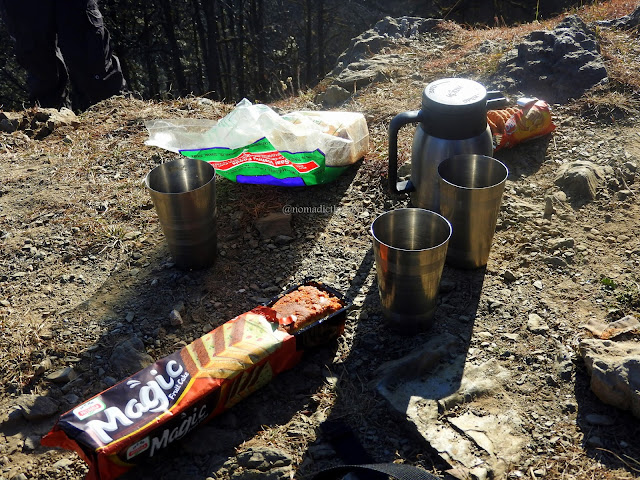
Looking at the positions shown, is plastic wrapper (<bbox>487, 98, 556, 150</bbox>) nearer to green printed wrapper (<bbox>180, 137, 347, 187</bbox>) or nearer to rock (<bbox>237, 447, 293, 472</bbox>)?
green printed wrapper (<bbox>180, 137, 347, 187</bbox>)

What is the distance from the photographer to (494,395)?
7.75 feet

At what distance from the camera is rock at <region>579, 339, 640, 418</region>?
2.20 m

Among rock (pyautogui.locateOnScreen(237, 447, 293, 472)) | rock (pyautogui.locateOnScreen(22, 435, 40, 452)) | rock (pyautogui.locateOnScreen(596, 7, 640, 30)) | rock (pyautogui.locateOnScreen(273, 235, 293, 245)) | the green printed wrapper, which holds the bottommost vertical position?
rock (pyautogui.locateOnScreen(22, 435, 40, 452))

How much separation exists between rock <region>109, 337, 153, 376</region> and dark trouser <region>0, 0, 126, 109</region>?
4145 millimetres

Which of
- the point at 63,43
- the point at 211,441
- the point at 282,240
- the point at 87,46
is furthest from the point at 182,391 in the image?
the point at 63,43

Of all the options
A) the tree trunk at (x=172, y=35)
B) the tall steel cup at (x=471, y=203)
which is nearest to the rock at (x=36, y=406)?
the tall steel cup at (x=471, y=203)

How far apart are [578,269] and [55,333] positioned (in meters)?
2.61

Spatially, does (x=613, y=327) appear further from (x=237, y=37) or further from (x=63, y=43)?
(x=237, y=37)

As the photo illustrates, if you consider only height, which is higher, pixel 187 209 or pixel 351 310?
pixel 187 209

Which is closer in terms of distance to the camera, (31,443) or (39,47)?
(31,443)

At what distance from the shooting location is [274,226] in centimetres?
346

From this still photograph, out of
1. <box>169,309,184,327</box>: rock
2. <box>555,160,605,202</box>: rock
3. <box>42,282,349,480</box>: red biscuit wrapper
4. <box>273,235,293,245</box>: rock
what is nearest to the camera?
<box>42,282,349,480</box>: red biscuit wrapper

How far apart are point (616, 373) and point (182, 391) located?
1631mm

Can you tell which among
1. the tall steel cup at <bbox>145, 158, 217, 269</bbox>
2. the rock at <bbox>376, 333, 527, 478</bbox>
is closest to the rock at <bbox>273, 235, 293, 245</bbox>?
the tall steel cup at <bbox>145, 158, 217, 269</bbox>
